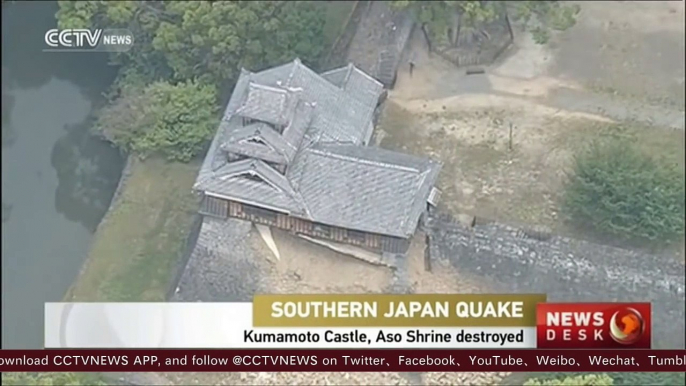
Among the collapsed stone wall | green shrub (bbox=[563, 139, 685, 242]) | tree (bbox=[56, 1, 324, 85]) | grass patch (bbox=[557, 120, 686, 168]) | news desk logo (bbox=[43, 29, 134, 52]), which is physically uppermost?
tree (bbox=[56, 1, 324, 85])

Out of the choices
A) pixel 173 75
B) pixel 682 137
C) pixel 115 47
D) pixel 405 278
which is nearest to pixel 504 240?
pixel 405 278

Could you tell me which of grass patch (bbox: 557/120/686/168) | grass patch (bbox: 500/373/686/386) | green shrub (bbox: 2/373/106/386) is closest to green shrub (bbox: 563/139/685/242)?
grass patch (bbox: 557/120/686/168)

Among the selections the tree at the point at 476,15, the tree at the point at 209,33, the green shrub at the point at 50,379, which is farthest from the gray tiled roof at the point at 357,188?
the green shrub at the point at 50,379

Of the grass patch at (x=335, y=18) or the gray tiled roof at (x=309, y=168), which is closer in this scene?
the gray tiled roof at (x=309, y=168)

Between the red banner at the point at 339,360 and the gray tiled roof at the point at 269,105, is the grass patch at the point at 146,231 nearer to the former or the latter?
the gray tiled roof at the point at 269,105

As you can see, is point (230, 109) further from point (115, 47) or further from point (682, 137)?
point (682, 137)

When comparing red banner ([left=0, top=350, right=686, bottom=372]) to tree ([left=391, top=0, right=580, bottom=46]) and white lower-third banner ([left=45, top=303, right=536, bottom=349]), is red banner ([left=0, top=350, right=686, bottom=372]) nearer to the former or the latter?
white lower-third banner ([left=45, top=303, right=536, bottom=349])
